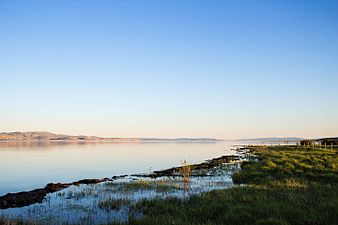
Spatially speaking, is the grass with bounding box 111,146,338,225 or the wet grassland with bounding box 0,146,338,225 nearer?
the grass with bounding box 111,146,338,225

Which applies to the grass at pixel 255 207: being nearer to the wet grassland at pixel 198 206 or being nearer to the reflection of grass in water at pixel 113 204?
the wet grassland at pixel 198 206

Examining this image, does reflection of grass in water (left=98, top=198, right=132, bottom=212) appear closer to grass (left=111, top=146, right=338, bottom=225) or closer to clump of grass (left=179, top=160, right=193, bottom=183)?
grass (left=111, top=146, right=338, bottom=225)

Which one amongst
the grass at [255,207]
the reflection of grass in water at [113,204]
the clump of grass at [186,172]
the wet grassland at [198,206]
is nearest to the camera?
the grass at [255,207]

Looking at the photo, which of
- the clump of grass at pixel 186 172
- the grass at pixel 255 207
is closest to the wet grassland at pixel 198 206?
the grass at pixel 255 207

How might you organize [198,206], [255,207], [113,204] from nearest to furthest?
1. [255,207]
2. [198,206]
3. [113,204]

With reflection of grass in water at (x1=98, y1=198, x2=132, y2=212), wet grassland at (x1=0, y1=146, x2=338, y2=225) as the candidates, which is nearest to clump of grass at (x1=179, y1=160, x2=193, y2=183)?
wet grassland at (x1=0, y1=146, x2=338, y2=225)

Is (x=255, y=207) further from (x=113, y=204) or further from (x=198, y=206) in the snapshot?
(x=113, y=204)

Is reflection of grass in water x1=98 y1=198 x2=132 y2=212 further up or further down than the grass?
further down

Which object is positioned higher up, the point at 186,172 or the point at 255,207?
the point at 255,207

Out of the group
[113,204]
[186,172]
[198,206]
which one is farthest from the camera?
[186,172]

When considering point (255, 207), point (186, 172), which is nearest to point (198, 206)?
point (255, 207)

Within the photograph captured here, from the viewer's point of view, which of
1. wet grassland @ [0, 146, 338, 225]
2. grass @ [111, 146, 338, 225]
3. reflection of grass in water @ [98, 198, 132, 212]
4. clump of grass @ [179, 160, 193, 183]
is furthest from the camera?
clump of grass @ [179, 160, 193, 183]

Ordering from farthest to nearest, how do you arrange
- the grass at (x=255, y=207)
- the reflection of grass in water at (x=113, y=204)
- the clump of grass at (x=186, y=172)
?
1. the clump of grass at (x=186, y=172)
2. the reflection of grass in water at (x=113, y=204)
3. the grass at (x=255, y=207)

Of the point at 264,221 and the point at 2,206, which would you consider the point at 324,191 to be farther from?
the point at 2,206
